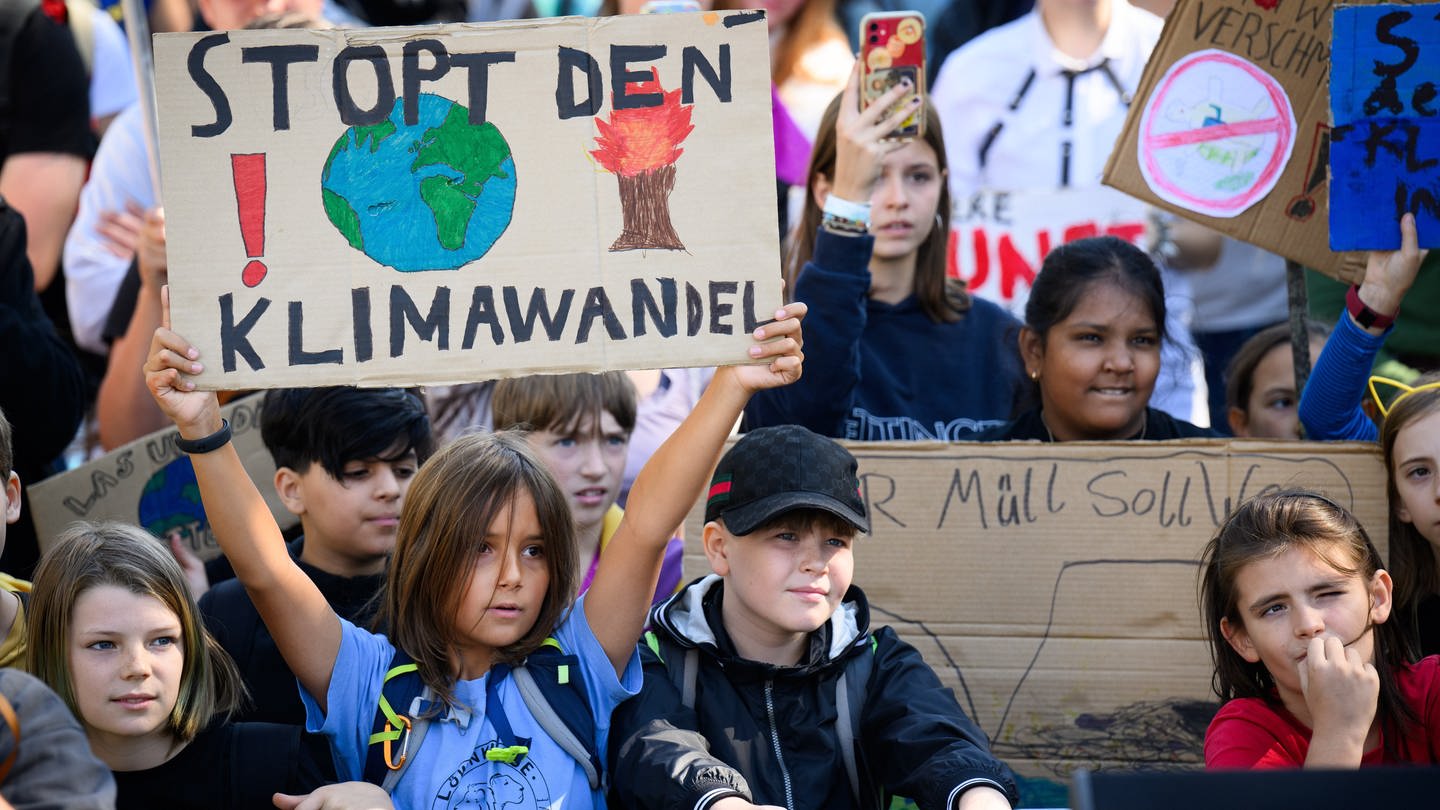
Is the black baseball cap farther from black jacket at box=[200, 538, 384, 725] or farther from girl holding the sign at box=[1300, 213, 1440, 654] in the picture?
girl holding the sign at box=[1300, 213, 1440, 654]

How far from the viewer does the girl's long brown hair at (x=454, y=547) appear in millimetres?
3053

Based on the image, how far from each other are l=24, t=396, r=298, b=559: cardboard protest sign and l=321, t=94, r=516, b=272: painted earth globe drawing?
134cm

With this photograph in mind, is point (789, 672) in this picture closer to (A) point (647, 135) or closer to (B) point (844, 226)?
(A) point (647, 135)

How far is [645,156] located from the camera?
3.01 meters

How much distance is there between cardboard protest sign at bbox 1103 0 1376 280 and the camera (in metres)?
3.92

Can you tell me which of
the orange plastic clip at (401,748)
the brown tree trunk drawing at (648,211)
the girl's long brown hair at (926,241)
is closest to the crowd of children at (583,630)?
the orange plastic clip at (401,748)

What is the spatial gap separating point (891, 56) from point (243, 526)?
208 cm

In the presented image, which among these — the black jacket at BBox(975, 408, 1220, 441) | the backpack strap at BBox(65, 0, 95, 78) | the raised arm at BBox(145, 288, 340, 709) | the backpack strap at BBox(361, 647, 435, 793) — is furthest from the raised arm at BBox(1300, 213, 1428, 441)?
the backpack strap at BBox(65, 0, 95, 78)

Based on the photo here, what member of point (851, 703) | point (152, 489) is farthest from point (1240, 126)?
point (152, 489)

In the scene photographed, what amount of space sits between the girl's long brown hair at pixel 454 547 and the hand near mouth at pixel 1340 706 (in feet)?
4.63

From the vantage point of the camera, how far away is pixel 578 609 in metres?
3.17

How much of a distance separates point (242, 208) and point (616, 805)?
1.34 meters

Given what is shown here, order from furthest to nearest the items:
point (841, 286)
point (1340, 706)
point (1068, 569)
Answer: point (841, 286), point (1068, 569), point (1340, 706)

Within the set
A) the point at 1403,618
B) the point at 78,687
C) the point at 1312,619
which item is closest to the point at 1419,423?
the point at 1403,618
